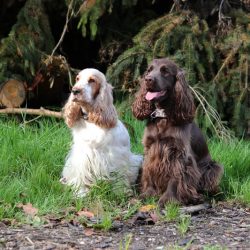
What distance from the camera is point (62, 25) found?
931 cm

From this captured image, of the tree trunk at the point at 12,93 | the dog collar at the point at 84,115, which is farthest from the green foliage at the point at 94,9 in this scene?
the dog collar at the point at 84,115

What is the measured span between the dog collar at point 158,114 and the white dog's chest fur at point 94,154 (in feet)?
1.06

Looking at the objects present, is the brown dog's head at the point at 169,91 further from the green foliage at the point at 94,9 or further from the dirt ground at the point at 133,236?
the green foliage at the point at 94,9

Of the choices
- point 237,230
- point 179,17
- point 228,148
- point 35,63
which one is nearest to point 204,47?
point 179,17

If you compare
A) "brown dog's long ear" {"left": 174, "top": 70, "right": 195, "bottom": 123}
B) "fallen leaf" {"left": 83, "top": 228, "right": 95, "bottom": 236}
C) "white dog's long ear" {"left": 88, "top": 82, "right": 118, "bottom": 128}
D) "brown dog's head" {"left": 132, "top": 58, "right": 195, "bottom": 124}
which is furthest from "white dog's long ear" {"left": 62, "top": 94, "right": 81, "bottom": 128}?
"fallen leaf" {"left": 83, "top": 228, "right": 95, "bottom": 236}

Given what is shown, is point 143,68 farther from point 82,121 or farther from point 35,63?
point 82,121

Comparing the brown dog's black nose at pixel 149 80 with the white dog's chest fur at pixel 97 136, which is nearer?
the brown dog's black nose at pixel 149 80

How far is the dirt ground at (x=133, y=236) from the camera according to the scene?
4348 mm

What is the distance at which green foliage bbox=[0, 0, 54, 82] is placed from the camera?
793 cm

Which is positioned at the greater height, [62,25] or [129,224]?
[62,25]

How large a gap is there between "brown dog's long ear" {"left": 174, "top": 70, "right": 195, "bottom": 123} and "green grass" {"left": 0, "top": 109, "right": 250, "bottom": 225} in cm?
78

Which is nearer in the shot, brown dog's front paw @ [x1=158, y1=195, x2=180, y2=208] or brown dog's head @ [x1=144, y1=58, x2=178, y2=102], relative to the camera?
brown dog's head @ [x1=144, y1=58, x2=178, y2=102]

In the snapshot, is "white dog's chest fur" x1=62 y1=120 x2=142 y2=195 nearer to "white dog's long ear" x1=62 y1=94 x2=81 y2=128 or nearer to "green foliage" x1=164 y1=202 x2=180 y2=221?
"white dog's long ear" x1=62 y1=94 x2=81 y2=128

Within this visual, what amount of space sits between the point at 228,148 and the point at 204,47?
4.27 ft
